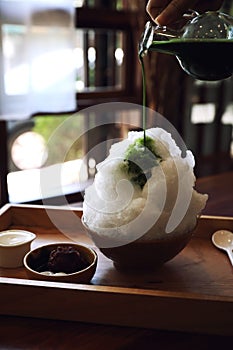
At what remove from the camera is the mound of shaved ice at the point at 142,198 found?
75 cm

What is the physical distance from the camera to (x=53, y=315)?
70 cm

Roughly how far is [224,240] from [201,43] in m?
0.44

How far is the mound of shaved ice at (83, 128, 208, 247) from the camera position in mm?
751

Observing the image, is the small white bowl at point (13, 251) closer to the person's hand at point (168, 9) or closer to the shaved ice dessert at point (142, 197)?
the shaved ice dessert at point (142, 197)

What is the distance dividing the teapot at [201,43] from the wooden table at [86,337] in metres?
0.46

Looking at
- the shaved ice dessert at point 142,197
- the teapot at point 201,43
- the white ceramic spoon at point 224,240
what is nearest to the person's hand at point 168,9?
the teapot at point 201,43

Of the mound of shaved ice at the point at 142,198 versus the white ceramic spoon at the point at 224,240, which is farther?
the white ceramic spoon at the point at 224,240

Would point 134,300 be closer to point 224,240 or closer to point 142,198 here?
point 142,198

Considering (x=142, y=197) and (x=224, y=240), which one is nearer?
(x=142, y=197)

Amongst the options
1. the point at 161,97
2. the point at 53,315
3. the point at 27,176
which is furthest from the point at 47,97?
the point at 53,315

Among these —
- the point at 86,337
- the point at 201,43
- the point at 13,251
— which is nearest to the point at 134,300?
the point at 86,337

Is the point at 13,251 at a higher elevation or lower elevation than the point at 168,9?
lower

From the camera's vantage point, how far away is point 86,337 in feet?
2.18

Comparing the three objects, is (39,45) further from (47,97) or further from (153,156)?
(153,156)
